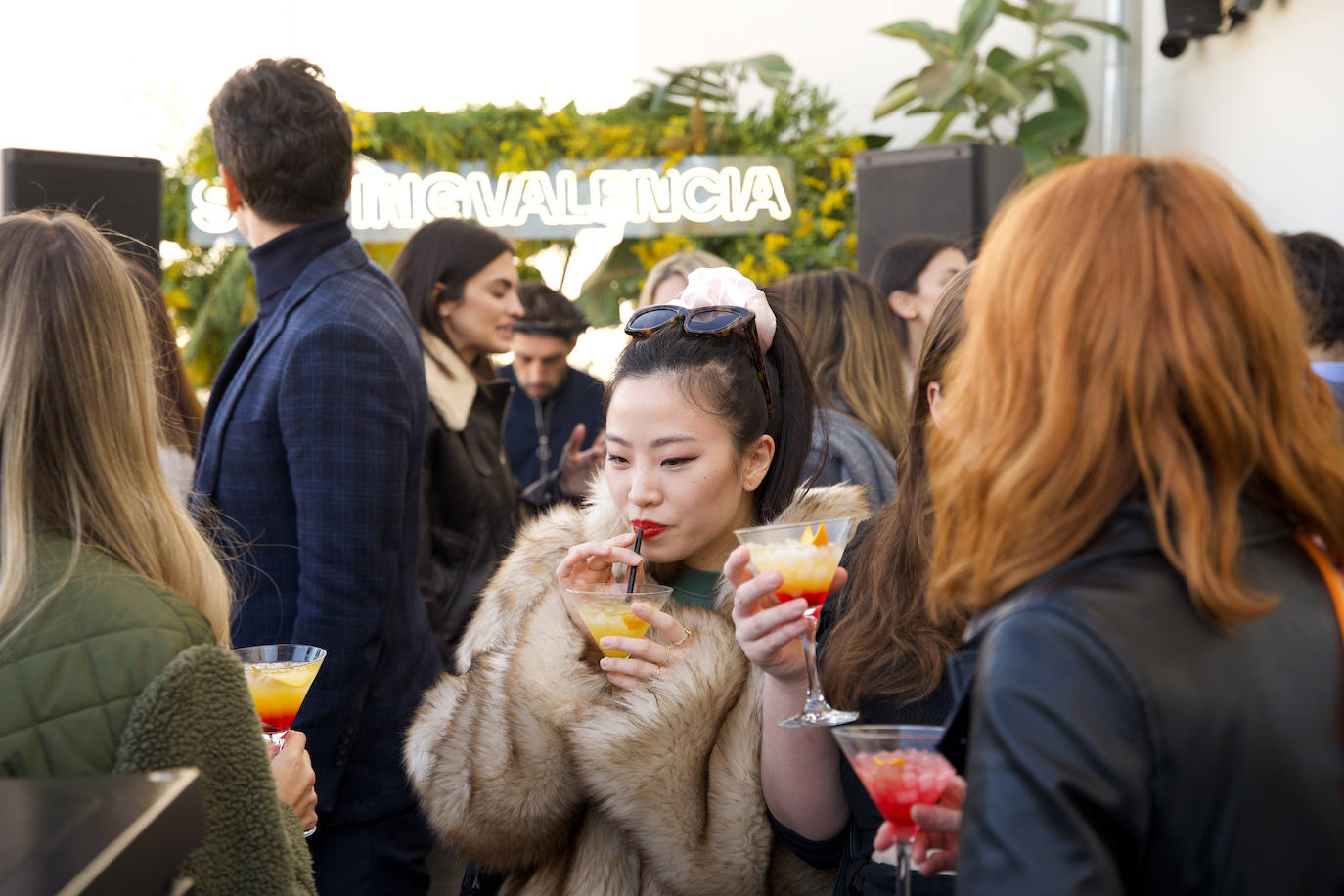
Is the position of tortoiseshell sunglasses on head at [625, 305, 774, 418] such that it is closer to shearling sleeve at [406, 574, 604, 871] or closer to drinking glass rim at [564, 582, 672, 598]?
drinking glass rim at [564, 582, 672, 598]

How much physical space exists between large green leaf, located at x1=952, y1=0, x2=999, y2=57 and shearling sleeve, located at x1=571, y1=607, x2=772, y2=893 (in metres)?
6.69

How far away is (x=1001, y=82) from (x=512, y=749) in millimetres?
6721

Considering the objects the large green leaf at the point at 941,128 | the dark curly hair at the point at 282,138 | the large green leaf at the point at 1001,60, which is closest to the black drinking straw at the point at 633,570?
the dark curly hair at the point at 282,138

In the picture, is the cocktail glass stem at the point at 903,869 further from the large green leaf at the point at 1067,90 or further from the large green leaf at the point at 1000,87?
the large green leaf at the point at 1067,90

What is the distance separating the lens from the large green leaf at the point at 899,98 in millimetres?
7996

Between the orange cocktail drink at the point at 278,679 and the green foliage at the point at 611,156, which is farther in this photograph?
the green foliage at the point at 611,156

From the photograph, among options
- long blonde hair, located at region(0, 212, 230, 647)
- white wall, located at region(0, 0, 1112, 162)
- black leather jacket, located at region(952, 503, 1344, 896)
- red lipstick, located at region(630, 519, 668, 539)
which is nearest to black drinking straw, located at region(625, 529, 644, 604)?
red lipstick, located at region(630, 519, 668, 539)

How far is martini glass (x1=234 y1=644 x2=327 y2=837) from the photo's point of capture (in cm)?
200

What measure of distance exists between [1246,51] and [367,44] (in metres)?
6.55

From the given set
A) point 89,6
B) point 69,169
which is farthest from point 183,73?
point 69,169

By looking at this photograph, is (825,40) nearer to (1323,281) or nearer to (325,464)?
(1323,281)

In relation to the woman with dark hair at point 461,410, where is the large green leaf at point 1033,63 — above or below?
above

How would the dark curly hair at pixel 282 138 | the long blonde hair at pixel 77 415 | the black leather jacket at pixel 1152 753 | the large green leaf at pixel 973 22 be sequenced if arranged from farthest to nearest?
the large green leaf at pixel 973 22 < the dark curly hair at pixel 282 138 < the long blonde hair at pixel 77 415 < the black leather jacket at pixel 1152 753

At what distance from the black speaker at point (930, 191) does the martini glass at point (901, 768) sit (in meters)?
4.40
